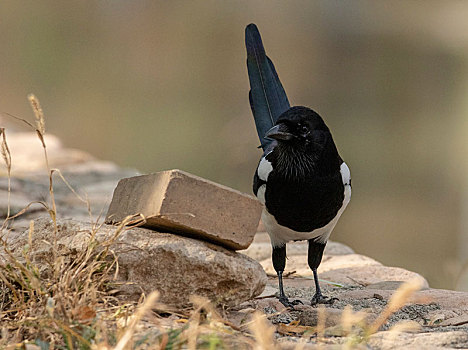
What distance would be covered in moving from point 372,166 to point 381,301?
3.38 meters

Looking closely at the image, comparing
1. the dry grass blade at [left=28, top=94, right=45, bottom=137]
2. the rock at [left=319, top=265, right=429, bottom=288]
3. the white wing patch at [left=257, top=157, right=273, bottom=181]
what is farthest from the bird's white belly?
the dry grass blade at [left=28, top=94, right=45, bottom=137]

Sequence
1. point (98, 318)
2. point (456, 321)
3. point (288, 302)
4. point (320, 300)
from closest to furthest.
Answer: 1. point (98, 318)
2. point (456, 321)
3. point (288, 302)
4. point (320, 300)

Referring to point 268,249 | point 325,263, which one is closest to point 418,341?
point 325,263

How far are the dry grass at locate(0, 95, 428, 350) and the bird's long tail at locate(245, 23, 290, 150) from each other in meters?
1.17

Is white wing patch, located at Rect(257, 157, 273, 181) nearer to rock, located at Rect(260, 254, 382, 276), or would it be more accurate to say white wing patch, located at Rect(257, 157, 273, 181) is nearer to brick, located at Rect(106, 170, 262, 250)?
brick, located at Rect(106, 170, 262, 250)

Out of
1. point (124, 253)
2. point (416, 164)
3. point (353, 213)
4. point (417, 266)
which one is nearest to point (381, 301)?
point (124, 253)

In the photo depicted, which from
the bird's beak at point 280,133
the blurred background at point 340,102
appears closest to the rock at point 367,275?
the bird's beak at point 280,133

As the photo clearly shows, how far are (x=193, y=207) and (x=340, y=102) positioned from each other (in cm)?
390

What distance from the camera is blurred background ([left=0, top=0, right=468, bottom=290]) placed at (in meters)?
5.05

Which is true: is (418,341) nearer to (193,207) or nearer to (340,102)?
(193,207)

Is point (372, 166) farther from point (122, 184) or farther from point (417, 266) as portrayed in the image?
point (122, 184)

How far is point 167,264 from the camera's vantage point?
5.17 ft

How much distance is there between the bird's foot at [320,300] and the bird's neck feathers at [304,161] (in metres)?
0.42

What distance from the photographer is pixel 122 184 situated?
5.77 feet
